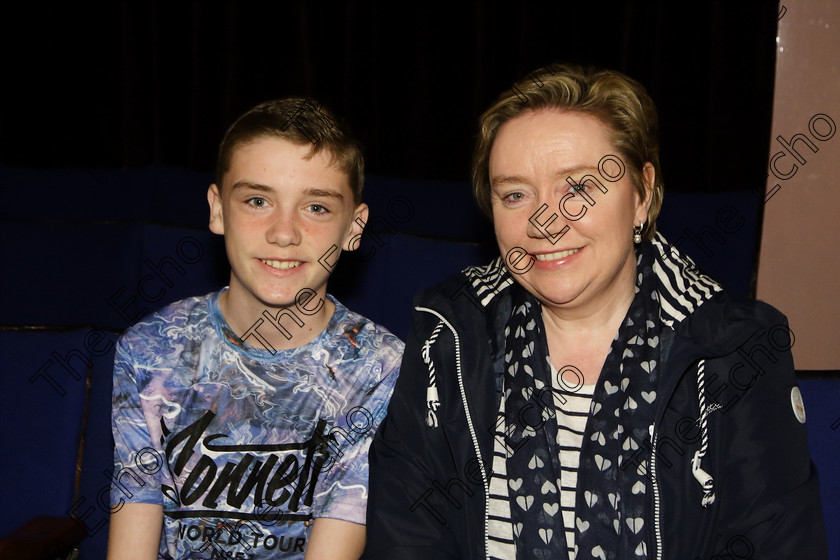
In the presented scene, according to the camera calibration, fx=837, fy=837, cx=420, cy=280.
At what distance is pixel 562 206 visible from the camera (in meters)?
1.30

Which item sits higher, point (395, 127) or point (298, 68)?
point (298, 68)

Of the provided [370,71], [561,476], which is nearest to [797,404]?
[561,476]

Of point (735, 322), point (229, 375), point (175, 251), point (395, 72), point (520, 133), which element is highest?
point (395, 72)

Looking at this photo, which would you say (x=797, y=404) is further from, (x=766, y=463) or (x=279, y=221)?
(x=279, y=221)

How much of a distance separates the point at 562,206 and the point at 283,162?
48 cm

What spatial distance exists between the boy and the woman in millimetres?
84

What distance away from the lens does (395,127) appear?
11.5 ft

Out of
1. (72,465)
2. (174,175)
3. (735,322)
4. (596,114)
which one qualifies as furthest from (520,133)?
(174,175)

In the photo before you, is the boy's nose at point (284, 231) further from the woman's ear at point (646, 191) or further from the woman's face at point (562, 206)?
the woman's ear at point (646, 191)

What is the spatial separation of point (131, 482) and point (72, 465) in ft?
0.68

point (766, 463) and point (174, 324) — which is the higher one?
point (174, 324)

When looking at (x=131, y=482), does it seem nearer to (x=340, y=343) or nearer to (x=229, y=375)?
(x=229, y=375)

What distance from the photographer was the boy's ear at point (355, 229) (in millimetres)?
1533

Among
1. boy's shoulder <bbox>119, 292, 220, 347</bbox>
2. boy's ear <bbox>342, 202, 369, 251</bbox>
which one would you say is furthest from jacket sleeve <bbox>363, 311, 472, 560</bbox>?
boy's shoulder <bbox>119, 292, 220, 347</bbox>
